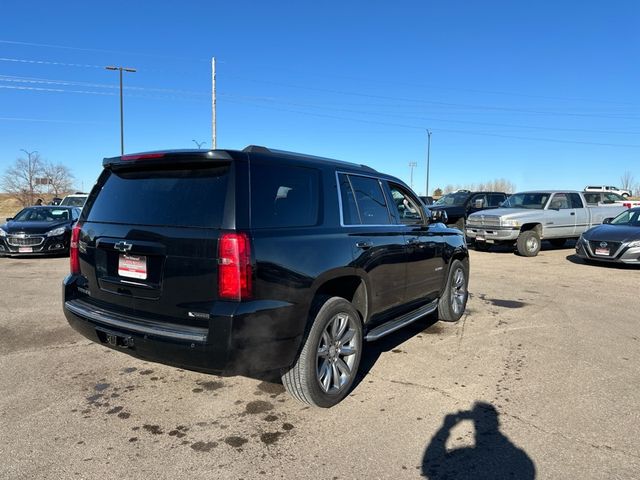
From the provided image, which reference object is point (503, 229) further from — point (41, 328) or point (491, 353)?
point (41, 328)

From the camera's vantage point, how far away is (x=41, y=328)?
577 cm

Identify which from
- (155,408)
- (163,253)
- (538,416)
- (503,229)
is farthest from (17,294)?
(503,229)

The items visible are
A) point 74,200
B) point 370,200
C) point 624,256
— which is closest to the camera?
point 370,200

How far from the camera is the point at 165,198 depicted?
135 inches

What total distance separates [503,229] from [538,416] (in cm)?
1101

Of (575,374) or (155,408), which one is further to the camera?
(575,374)

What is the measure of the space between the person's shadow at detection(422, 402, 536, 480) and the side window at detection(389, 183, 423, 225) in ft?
7.59

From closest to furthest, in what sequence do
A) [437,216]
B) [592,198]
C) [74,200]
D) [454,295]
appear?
[437,216] → [454,295] → [592,198] → [74,200]

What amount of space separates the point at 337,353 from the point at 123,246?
1820 mm

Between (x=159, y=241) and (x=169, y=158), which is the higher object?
(x=169, y=158)

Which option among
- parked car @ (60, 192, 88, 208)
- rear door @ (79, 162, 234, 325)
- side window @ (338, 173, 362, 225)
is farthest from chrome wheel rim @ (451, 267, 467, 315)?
parked car @ (60, 192, 88, 208)

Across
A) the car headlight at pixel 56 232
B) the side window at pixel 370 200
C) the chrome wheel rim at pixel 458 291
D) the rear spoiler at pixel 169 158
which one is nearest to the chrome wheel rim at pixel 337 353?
the side window at pixel 370 200

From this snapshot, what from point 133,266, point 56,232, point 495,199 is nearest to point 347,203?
point 133,266

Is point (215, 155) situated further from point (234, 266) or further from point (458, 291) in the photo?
point (458, 291)
